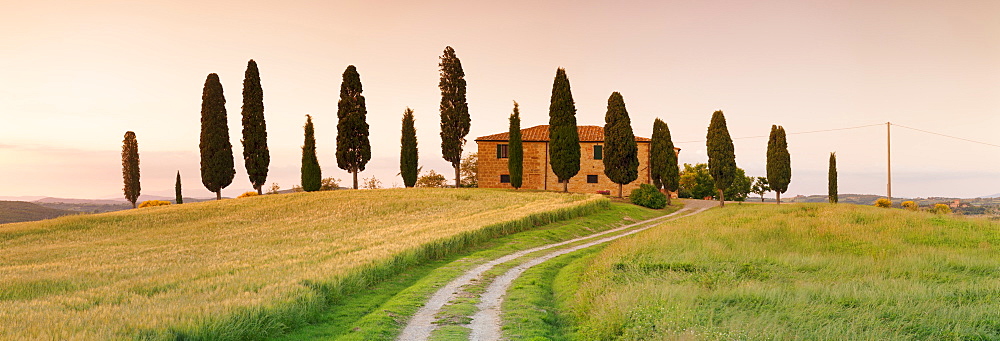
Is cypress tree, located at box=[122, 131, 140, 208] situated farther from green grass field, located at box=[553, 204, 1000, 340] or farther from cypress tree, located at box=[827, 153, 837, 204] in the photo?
cypress tree, located at box=[827, 153, 837, 204]

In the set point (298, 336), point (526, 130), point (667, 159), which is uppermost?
point (526, 130)

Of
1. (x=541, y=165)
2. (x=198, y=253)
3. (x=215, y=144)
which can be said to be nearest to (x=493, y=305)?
(x=198, y=253)

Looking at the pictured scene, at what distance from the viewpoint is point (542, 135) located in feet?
213

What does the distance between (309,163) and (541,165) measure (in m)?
24.5

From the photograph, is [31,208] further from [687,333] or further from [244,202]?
[687,333]

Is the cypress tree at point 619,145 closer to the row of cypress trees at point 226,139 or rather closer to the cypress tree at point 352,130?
the cypress tree at point 352,130

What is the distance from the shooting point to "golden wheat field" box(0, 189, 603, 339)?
1175 cm

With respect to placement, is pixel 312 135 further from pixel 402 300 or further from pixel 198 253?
pixel 402 300

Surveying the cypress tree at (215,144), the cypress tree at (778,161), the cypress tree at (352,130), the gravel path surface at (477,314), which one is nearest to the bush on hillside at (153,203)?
the cypress tree at (215,144)

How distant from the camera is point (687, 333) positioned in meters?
9.48

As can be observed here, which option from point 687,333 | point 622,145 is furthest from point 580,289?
point 622,145

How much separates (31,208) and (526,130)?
53044 millimetres

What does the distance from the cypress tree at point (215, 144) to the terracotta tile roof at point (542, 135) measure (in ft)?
84.5

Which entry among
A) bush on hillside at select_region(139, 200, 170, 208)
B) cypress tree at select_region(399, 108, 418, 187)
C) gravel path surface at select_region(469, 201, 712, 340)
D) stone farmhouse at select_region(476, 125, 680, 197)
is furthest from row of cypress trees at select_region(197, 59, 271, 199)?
gravel path surface at select_region(469, 201, 712, 340)
